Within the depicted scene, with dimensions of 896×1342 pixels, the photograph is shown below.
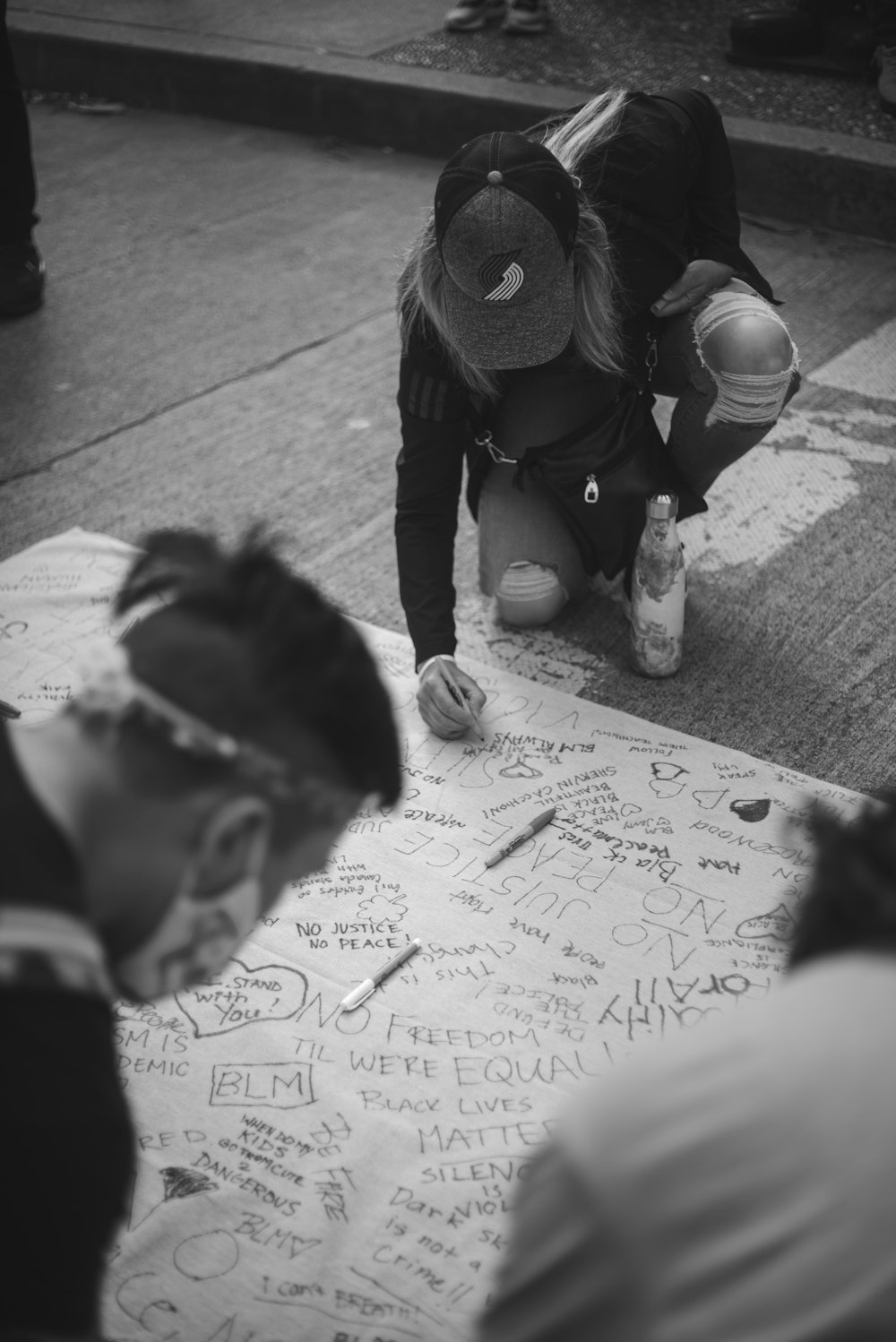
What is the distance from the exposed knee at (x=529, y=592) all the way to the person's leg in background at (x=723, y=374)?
32 cm

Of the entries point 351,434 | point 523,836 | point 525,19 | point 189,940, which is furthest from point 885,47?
point 189,940

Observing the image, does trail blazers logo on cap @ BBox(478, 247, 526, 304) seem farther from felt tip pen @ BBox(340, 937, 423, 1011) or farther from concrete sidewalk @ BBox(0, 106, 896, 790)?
felt tip pen @ BBox(340, 937, 423, 1011)

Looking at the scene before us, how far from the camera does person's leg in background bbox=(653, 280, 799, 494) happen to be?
2301 millimetres

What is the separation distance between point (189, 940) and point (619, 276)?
1.57m

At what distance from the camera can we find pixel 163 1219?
1537mm

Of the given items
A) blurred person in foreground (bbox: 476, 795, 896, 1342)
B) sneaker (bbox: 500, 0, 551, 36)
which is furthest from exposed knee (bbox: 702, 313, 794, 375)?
sneaker (bbox: 500, 0, 551, 36)

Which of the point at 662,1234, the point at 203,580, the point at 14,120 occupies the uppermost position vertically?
the point at 203,580

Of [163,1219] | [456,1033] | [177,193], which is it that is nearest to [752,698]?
[456,1033]

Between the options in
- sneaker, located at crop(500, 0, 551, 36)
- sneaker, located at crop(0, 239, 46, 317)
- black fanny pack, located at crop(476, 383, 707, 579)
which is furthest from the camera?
sneaker, located at crop(500, 0, 551, 36)

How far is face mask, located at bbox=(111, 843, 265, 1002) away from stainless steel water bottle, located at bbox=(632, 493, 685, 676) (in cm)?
136

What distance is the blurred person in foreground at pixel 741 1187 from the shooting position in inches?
29.0

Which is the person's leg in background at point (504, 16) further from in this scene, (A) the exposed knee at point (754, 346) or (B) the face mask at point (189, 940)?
(B) the face mask at point (189, 940)

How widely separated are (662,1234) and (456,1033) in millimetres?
1020

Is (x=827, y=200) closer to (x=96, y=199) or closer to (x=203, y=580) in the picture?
(x=96, y=199)
